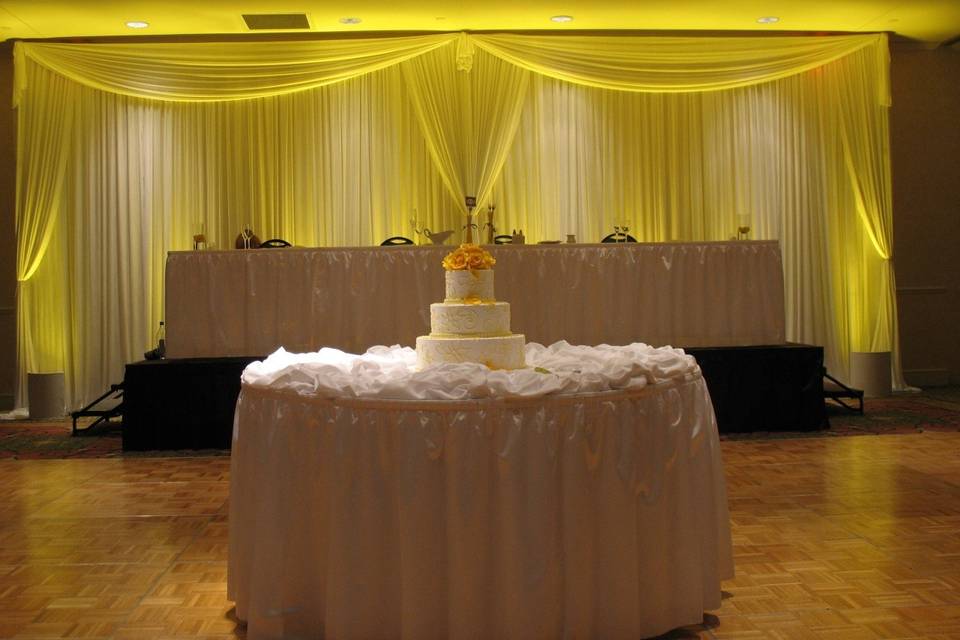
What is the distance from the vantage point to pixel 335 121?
28.1ft

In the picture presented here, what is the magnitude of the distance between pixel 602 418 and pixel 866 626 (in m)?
1.13

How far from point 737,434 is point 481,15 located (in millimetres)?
4015

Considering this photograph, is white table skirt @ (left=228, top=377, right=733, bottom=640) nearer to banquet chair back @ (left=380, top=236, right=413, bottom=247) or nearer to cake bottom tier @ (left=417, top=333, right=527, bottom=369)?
cake bottom tier @ (left=417, top=333, right=527, bottom=369)

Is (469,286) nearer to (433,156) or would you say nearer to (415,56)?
(433,156)

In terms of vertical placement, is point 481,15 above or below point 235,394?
above

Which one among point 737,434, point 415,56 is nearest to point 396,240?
point 415,56

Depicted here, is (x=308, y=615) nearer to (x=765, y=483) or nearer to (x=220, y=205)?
(x=765, y=483)

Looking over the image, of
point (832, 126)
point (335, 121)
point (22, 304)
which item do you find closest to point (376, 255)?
point (335, 121)

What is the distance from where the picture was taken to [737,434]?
6418 mm

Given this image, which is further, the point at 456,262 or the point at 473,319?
the point at 456,262

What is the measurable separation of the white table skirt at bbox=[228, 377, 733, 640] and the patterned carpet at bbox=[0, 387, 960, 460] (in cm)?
356

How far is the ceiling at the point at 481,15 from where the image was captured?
741cm

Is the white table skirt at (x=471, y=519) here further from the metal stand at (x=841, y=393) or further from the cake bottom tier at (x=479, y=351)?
the metal stand at (x=841, y=393)

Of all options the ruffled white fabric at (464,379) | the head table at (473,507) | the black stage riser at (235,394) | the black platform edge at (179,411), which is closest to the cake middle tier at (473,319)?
the ruffled white fabric at (464,379)
